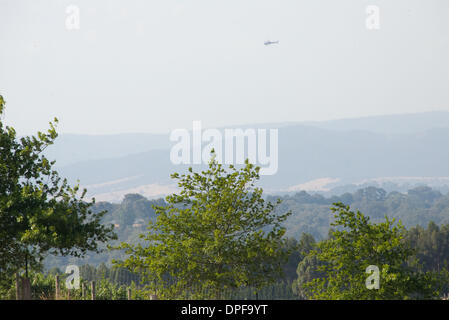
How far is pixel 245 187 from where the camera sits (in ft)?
92.0

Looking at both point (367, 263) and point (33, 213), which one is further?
point (367, 263)

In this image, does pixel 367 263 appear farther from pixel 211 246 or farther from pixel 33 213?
pixel 33 213

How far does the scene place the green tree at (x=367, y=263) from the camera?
898 inches

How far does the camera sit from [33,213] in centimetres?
2086

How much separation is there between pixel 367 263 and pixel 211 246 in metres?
5.94

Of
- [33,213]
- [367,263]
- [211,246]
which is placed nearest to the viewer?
[33,213]

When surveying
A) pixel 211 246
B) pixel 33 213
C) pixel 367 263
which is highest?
pixel 33 213

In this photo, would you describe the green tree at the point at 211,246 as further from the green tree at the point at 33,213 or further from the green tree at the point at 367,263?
the green tree at the point at 33,213

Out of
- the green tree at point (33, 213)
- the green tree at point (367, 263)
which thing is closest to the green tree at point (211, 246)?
the green tree at point (367, 263)

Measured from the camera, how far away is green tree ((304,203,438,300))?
74.8 feet

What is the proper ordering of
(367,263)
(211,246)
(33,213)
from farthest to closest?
(211,246)
(367,263)
(33,213)

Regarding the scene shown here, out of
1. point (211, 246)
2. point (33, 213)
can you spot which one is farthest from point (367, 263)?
point (33, 213)
